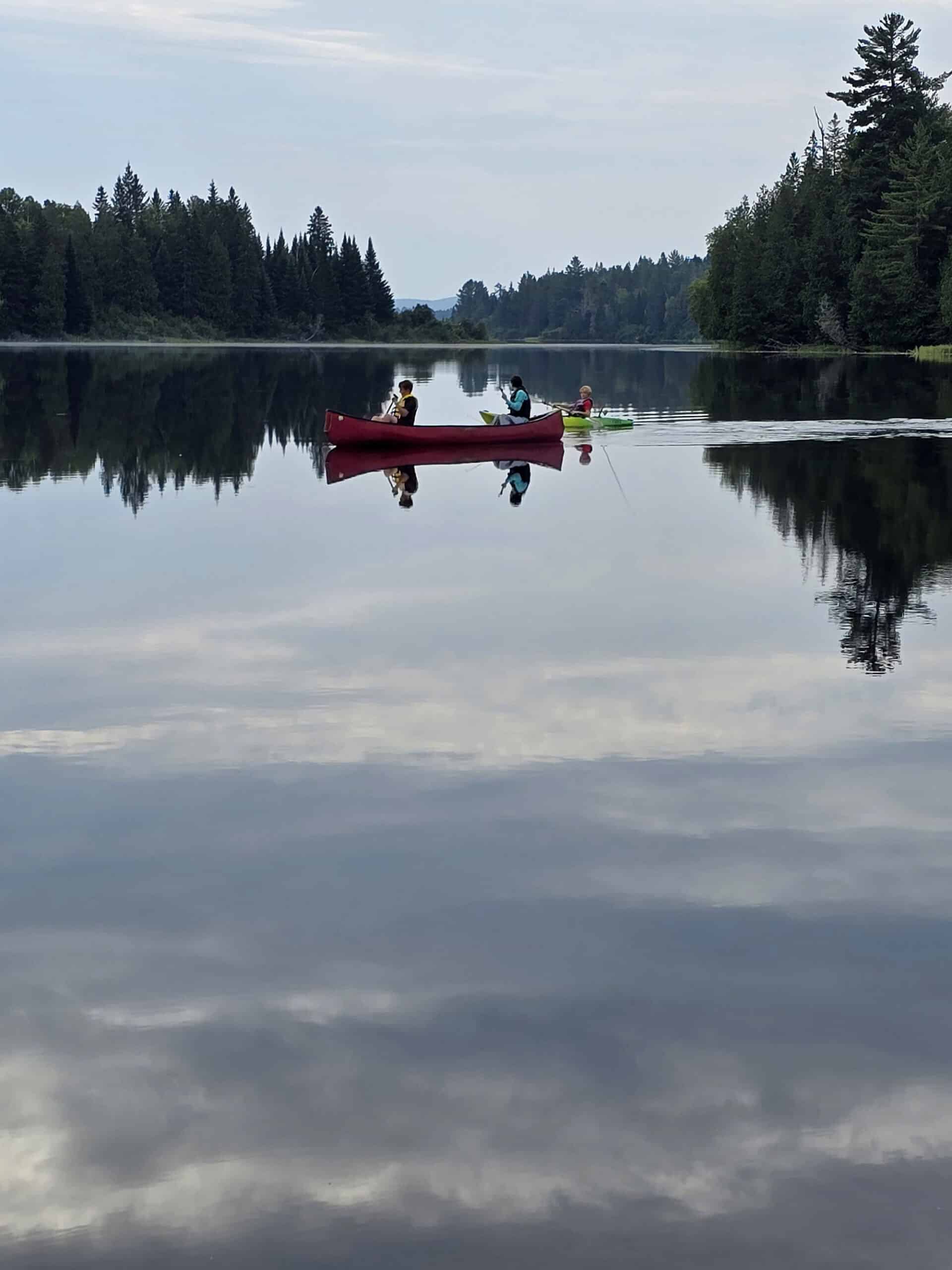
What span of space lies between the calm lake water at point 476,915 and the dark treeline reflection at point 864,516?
160mm

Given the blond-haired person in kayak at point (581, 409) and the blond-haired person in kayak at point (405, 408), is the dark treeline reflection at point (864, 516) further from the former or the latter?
the blond-haired person in kayak at point (405, 408)

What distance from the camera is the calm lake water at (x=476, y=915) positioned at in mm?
5926

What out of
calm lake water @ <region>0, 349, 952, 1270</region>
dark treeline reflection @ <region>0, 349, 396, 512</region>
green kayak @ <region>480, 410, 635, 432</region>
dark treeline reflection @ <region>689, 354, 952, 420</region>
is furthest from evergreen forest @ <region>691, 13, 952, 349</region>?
calm lake water @ <region>0, 349, 952, 1270</region>

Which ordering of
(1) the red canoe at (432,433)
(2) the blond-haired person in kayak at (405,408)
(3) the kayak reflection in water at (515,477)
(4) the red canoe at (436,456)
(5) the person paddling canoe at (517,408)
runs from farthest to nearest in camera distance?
1. (5) the person paddling canoe at (517,408)
2. (2) the blond-haired person in kayak at (405,408)
3. (1) the red canoe at (432,433)
4. (4) the red canoe at (436,456)
5. (3) the kayak reflection in water at (515,477)

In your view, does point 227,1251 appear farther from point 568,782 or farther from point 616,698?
point 616,698

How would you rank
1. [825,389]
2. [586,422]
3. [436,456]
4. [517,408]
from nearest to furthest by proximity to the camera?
[436,456], [517,408], [586,422], [825,389]

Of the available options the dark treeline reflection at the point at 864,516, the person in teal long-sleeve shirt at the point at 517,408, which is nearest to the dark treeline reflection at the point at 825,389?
the person in teal long-sleeve shirt at the point at 517,408

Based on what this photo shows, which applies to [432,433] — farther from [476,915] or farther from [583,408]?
[476,915]

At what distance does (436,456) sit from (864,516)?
52.0 feet

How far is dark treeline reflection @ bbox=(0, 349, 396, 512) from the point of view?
35625 millimetres

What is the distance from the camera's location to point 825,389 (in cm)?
6838

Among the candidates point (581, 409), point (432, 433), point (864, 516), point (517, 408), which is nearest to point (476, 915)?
point (864, 516)

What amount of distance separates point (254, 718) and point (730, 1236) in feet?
25.8

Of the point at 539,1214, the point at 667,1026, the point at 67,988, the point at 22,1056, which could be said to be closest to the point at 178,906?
the point at 67,988
